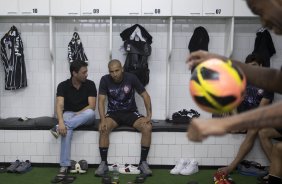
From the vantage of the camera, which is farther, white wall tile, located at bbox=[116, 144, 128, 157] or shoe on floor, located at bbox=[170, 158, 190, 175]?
white wall tile, located at bbox=[116, 144, 128, 157]

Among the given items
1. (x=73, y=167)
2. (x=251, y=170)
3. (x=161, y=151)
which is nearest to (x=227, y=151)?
(x=251, y=170)

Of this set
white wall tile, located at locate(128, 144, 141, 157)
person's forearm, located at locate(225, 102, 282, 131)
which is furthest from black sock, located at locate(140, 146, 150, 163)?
person's forearm, located at locate(225, 102, 282, 131)

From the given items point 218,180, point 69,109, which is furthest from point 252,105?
point 69,109

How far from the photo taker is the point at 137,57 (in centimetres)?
500

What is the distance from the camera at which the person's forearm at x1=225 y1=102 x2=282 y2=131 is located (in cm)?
129

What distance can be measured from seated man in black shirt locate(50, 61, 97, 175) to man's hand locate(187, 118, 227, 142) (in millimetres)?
3301

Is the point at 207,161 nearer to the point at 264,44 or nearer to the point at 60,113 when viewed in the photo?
the point at 264,44

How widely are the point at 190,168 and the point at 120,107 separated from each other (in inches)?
45.5

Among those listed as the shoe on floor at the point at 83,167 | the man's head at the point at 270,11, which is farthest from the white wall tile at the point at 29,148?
the man's head at the point at 270,11

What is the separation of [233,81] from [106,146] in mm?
3073

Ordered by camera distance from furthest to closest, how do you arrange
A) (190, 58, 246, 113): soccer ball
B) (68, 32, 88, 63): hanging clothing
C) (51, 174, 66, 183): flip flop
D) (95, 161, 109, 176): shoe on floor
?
(68, 32, 88, 63): hanging clothing, (95, 161, 109, 176): shoe on floor, (51, 174, 66, 183): flip flop, (190, 58, 246, 113): soccer ball

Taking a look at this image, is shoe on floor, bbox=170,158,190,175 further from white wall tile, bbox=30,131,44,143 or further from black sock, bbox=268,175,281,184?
white wall tile, bbox=30,131,44,143

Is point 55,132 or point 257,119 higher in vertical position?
point 257,119

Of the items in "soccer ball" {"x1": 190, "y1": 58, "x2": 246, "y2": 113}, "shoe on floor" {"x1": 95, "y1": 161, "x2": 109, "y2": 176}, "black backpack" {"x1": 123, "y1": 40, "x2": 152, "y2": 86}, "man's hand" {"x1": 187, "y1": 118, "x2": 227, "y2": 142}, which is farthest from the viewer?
"black backpack" {"x1": 123, "y1": 40, "x2": 152, "y2": 86}
